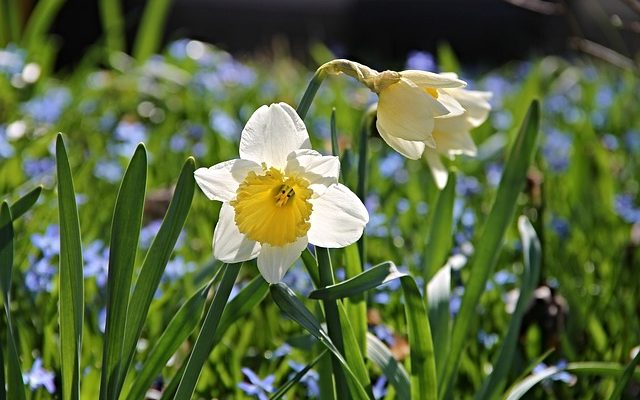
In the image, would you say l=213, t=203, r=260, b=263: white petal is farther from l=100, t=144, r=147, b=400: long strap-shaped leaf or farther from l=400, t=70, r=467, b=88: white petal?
l=400, t=70, r=467, b=88: white petal

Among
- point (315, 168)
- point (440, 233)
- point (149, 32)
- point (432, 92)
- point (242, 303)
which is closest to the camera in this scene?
point (315, 168)

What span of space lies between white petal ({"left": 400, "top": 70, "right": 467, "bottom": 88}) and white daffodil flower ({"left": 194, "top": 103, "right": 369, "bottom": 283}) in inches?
5.8

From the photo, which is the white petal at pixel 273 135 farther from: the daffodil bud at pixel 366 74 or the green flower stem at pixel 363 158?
the green flower stem at pixel 363 158

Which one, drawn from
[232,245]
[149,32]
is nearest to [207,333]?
[232,245]

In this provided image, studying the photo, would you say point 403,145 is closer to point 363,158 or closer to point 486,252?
point 363,158

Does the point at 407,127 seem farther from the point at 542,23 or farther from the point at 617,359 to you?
the point at 542,23

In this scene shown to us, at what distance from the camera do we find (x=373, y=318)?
5.94ft

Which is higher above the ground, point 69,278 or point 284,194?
point 284,194

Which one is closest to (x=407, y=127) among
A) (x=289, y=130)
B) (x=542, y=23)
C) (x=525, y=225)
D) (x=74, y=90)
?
(x=289, y=130)

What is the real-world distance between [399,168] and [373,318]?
1134 millimetres

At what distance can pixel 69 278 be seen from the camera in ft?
3.78

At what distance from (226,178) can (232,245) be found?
77 millimetres

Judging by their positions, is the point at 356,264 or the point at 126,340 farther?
the point at 356,264

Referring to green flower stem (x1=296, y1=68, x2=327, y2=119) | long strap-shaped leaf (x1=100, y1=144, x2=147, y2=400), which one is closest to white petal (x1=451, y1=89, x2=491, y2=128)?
green flower stem (x1=296, y1=68, x2=327, y2=119)
